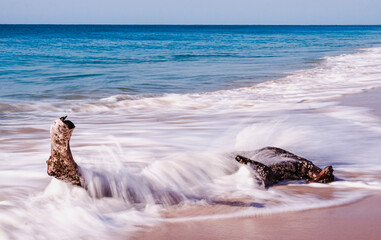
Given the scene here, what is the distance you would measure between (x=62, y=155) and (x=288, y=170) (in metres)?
1.40

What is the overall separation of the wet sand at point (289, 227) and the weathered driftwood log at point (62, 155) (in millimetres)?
539

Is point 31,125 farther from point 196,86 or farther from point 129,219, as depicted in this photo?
point 196,86

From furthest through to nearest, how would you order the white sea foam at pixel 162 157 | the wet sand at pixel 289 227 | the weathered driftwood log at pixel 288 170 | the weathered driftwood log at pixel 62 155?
1. the weathered driftwood log at pixel 288 170
2. the white sea foam at pixel 162 157
3. the weathered driftwood log at pixel 62 155
4. the wet sand at pixel 289 227

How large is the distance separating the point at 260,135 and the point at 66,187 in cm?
208

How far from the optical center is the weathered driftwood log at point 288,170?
2660mm

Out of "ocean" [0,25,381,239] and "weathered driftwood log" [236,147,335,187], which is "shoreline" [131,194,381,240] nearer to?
"ocean" [0,25,381,239]

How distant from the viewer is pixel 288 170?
9.11 feet

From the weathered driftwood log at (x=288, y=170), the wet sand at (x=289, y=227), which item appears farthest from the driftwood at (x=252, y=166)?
the wet sand at (x=289, y=227)

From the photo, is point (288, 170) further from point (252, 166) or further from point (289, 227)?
point (289, 227)

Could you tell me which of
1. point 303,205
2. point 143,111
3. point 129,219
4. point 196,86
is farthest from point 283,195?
point 196,86

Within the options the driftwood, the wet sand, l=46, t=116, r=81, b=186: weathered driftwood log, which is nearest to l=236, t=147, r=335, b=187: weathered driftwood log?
the driftwood

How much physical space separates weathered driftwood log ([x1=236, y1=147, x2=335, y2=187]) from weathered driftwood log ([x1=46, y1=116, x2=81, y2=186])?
0.98 meters

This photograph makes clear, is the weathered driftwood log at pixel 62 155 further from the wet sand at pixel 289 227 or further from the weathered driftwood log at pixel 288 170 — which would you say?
the weathered driftwood log at pixel 288 170

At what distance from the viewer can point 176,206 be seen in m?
2.35
